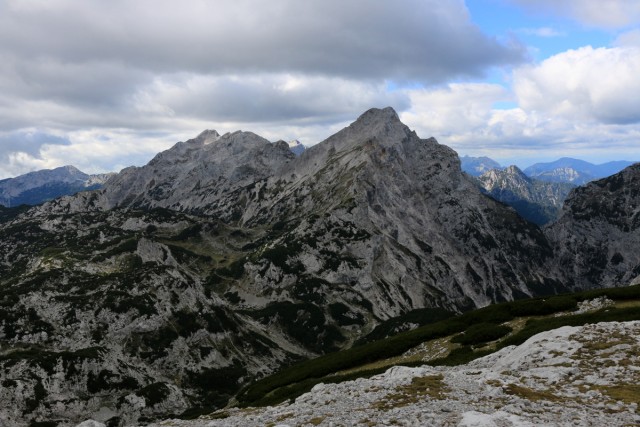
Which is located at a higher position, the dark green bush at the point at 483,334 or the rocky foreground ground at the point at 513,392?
the rocky foreground ground at the point at 513,392

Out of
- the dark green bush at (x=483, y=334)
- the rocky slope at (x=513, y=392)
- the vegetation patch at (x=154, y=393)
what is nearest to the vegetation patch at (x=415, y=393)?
the rocky slope at (x=513, y=392)

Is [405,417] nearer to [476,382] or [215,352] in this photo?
[476,382]

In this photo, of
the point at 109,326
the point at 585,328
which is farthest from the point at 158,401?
the point at 585,328

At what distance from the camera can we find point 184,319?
19488 cm

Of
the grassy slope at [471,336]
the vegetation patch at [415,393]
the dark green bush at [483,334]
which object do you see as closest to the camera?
the vegetation patch at [415,393]

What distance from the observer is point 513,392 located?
94.0 feet

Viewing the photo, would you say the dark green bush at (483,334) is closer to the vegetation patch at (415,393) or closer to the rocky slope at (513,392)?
the rocky slope at (513,392)

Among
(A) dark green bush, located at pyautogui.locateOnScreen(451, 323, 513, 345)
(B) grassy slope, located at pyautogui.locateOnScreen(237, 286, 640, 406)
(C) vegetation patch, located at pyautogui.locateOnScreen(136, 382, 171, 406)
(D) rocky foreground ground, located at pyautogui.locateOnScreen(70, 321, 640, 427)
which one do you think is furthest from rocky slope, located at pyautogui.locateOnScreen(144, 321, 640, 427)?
(C) vegetation patch, located at pyautogui.locateOnScreen(136, 382, 171, 406)

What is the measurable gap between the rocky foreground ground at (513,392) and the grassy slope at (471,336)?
6588 millimetres

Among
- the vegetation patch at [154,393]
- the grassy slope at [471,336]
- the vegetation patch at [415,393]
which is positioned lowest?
the vegetation patch at [154,393]

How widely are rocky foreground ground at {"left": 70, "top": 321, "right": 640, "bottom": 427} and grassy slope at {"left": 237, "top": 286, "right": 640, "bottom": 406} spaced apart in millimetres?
6588

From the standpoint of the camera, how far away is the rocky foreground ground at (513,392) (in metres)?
24.9

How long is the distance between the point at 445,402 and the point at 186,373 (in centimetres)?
15864

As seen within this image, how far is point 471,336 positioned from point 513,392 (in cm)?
2541
